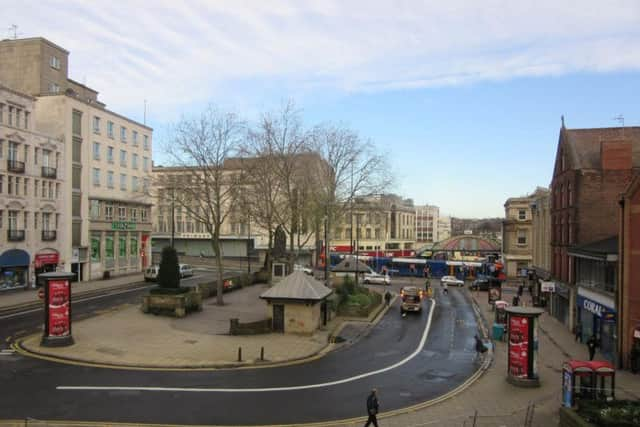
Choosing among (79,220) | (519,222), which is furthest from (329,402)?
(519,222)

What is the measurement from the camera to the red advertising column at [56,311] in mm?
24844

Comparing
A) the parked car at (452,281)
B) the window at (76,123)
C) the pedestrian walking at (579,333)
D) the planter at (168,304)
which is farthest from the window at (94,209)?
the pedestrian walking at (579,333)

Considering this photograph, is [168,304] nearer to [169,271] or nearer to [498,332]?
[169,271]

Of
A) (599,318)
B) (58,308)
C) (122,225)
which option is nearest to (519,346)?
(599,318)

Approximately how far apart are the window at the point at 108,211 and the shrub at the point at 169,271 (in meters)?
26.3

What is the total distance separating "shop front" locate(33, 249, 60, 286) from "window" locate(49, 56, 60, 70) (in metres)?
21.1

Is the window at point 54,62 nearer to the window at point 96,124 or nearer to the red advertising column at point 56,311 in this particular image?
the window at point 96,124

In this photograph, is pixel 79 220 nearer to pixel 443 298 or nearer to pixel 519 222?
pixel 443 298

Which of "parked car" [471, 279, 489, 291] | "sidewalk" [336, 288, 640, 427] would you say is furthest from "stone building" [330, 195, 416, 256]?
"sidewalk" [336, 288, 640, 427]

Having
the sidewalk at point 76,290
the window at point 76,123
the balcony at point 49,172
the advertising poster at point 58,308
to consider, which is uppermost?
the window at point 76,123

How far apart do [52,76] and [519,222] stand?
59855 millimetres

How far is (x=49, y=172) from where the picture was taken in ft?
161

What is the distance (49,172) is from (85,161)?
596 centimetres

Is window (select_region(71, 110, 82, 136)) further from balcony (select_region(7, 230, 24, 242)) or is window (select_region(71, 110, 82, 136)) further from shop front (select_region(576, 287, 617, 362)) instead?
shop front (select_region(576, 287, 617, 362))
